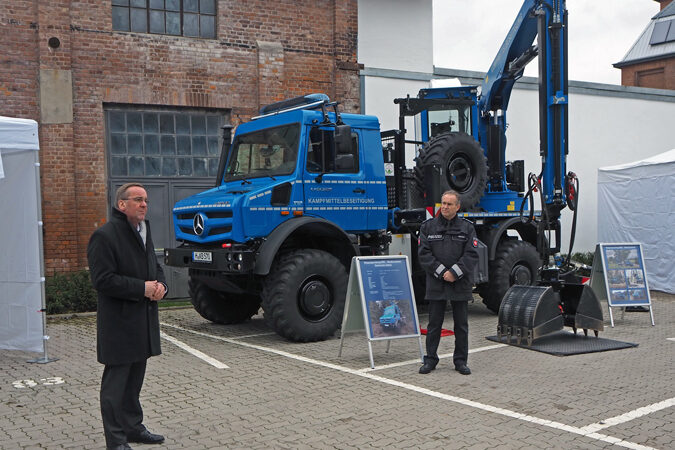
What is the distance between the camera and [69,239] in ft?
40.3

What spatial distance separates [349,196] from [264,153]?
1.33 metres

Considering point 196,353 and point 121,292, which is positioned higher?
point 121,292

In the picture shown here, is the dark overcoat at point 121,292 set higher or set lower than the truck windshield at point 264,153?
lower

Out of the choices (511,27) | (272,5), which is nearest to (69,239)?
(272,5)

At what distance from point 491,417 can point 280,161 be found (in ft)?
15.8

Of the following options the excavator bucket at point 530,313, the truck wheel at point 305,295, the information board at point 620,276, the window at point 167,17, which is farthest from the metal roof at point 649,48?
the truck wheel at point 305,295

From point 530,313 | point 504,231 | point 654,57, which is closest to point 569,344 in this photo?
point 530,313

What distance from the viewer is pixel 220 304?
10.3m

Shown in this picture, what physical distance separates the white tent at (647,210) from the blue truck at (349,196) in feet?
13.4

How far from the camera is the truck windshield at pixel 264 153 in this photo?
9125mm

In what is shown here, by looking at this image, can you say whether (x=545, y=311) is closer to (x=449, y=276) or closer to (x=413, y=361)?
(x=413, y=361)

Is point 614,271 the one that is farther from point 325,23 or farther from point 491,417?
point 325,23

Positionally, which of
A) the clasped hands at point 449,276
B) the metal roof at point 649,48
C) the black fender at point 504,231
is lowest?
the clasped hands at point 449,276

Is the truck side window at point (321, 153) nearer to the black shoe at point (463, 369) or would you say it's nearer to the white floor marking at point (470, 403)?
the white floor marking at point (470, 403)
